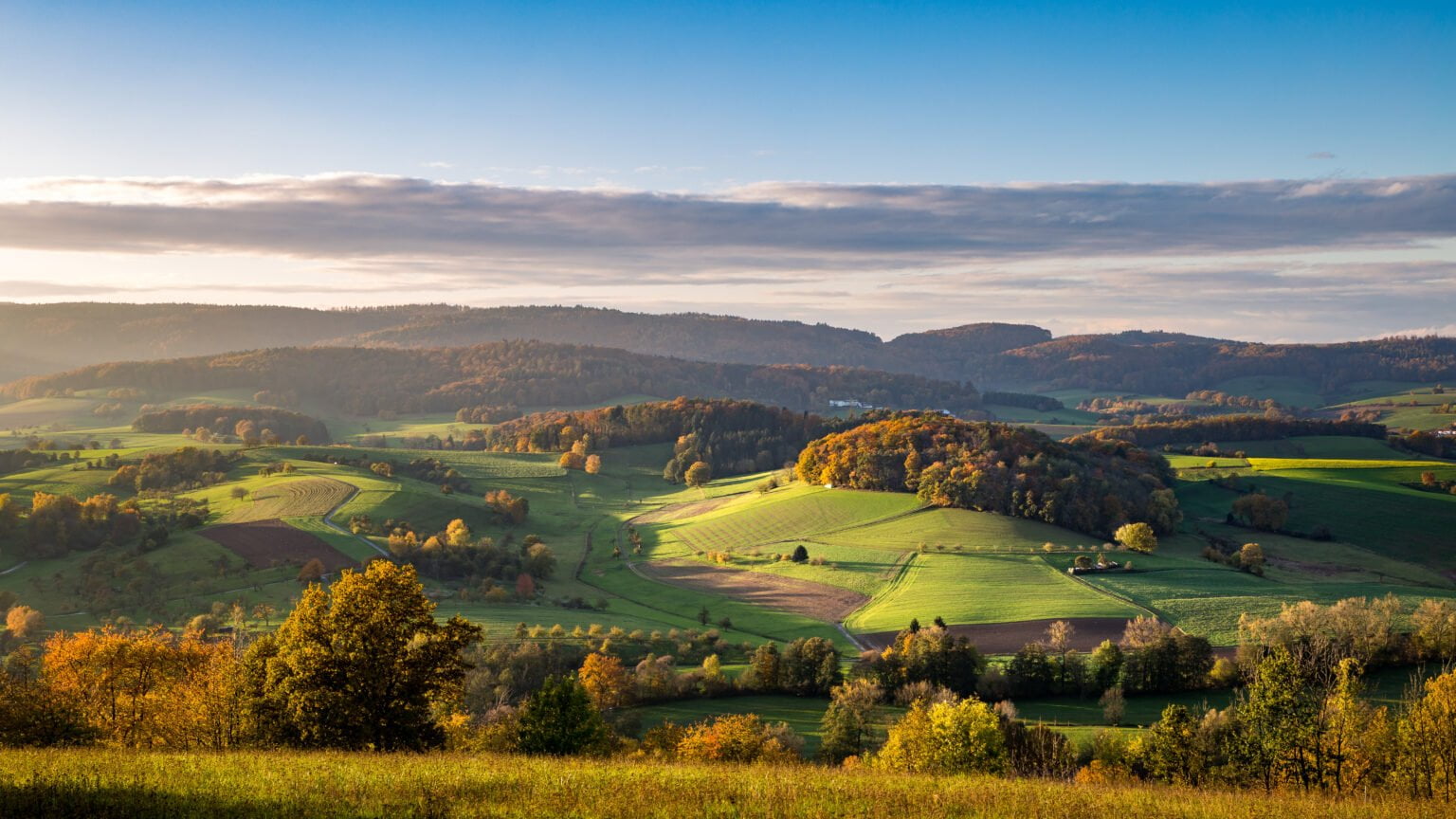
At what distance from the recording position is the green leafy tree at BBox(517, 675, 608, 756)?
3381cm

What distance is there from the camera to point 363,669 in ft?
89.5

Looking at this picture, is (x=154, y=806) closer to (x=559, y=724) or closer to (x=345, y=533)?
(x=559, y=724)

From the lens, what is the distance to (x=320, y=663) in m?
27.0

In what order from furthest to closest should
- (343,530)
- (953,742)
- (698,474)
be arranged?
(698,474) → (343,530) → (953,742)

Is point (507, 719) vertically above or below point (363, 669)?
below

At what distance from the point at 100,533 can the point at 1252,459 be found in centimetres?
15653

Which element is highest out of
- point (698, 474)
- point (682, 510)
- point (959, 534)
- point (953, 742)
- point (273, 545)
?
point (953, 742)

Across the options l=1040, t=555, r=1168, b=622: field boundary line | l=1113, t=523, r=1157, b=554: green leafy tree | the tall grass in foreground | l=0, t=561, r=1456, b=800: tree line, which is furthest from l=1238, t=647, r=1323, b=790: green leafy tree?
Answer: l=1113, t=523, r=1157, b=554: green leafy tree

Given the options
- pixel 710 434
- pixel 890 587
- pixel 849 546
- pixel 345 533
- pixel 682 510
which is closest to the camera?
pixel 890 587

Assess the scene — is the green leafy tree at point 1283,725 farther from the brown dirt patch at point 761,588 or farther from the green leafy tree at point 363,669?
the brown dirt patch at point 761,588

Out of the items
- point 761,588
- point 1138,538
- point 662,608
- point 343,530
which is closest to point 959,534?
point 1138,538

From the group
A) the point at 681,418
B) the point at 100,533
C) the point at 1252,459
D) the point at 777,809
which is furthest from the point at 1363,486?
the point at 100,533

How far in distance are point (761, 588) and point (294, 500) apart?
206ft

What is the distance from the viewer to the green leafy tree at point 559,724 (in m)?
33.8
